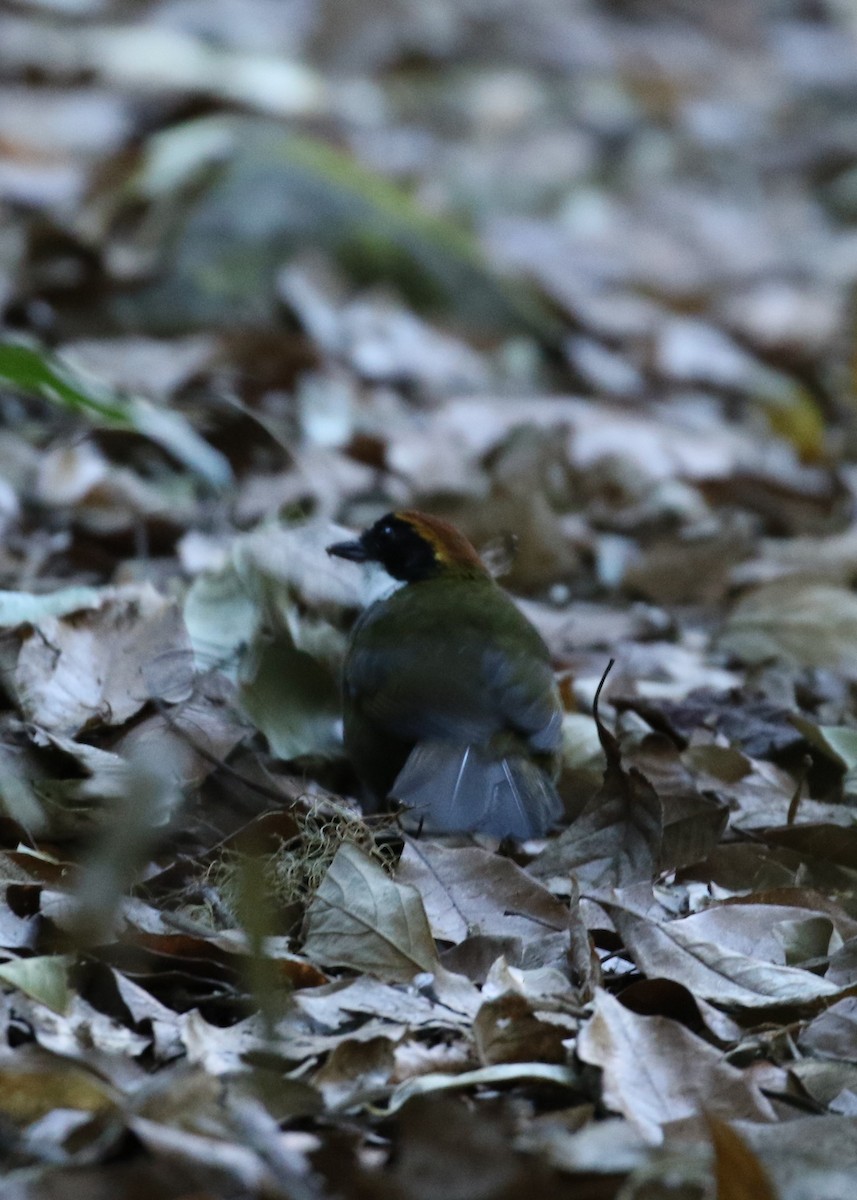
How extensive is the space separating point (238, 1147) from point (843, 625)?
2975 mm

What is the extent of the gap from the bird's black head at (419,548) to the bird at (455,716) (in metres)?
0.21

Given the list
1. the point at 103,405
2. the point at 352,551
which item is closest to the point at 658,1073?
the point at 352,551

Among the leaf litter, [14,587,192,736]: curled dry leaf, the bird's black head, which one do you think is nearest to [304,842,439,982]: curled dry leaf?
the leaf litter

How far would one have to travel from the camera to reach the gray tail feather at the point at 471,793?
340 cm

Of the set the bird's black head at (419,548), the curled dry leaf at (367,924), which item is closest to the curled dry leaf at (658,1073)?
the curled dry leaf at (367,924)

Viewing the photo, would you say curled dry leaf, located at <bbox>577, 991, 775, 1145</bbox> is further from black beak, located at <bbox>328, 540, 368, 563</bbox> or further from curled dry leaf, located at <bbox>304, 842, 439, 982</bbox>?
black beak, located at <bbox>328, 540, 368, 563</bbox>

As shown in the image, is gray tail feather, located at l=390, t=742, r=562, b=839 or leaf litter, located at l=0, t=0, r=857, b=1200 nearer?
leaf litter, located at l=0, t=0, r=857, b=1200

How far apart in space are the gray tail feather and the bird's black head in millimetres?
710

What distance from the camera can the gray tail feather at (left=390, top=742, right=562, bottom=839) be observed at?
11.1 ft

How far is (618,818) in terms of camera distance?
3.47 m

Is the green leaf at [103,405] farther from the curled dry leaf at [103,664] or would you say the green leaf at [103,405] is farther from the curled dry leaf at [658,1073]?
the curled dry leaf at [658,1073]

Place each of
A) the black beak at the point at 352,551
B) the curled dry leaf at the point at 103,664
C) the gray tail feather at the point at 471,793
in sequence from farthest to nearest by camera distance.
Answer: the black beak at the point at 352,551 → the curled dry leaf at the point at 103,664 → the gray tail feather at the point at 471,793

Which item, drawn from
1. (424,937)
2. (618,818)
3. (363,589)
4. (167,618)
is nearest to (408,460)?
(363,589)

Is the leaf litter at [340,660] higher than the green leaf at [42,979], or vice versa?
the green leaf at [42,979]
